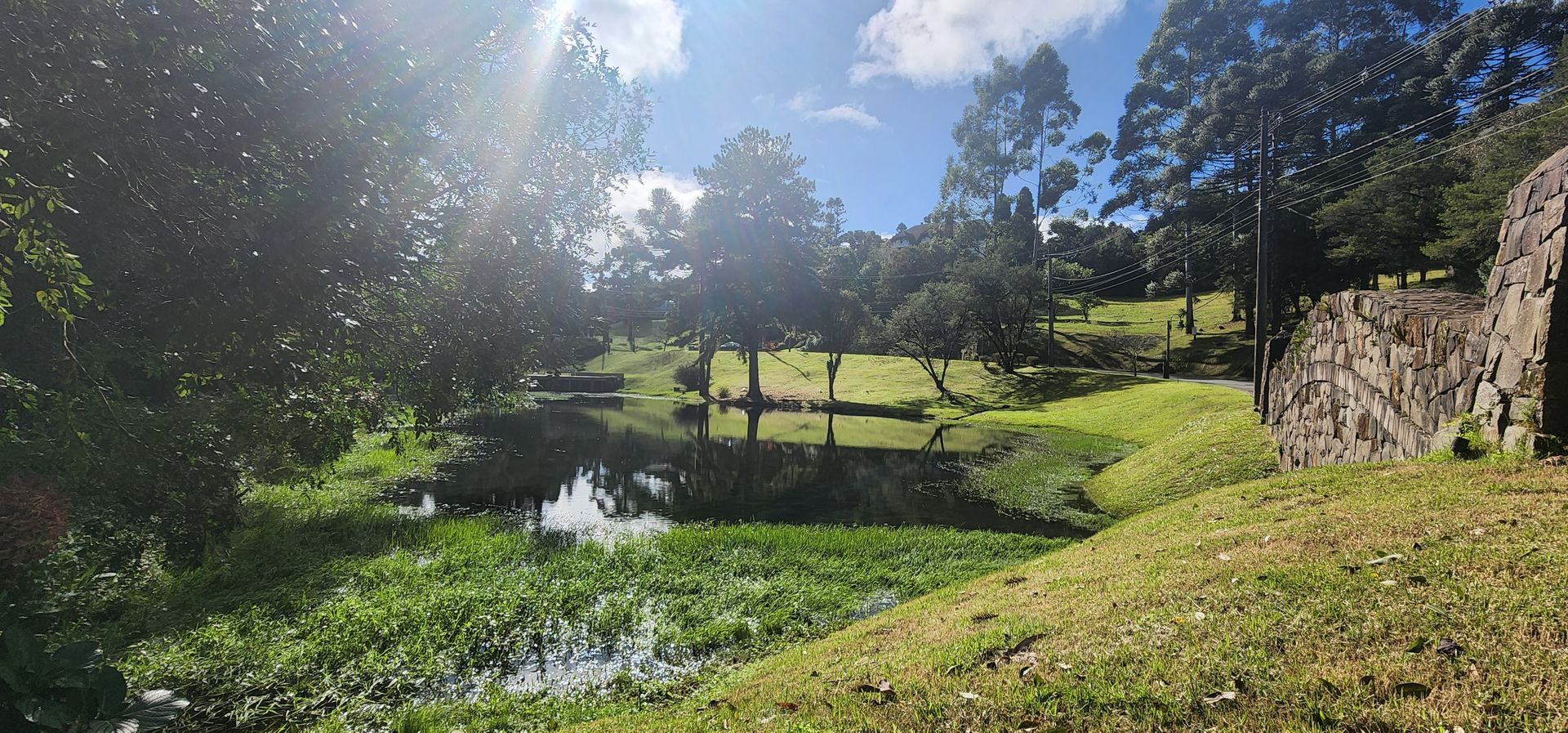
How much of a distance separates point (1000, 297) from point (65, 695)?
5477cm

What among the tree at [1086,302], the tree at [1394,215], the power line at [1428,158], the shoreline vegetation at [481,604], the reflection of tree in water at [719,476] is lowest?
the reflection of tree in water at [719,476]

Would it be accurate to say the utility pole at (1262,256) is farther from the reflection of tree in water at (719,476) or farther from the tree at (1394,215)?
the tree at (1394,215)

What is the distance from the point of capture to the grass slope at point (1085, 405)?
16156 mm

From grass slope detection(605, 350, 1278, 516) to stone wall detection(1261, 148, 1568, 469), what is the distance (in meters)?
2.96

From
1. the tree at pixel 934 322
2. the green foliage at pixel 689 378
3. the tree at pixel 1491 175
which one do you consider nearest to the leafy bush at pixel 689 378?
the green foliage at pixel 689 378

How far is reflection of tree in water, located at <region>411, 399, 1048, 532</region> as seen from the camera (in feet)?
57.1

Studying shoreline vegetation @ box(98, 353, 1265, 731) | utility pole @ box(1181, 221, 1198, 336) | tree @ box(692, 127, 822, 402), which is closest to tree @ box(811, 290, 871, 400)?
tree @ box(692, 127, 822, 402)

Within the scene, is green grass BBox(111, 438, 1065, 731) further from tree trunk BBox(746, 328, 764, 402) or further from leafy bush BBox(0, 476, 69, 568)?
tree trunk BBox(746, 328, 764, 402)

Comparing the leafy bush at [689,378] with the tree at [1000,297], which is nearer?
the tree at [1000,297]

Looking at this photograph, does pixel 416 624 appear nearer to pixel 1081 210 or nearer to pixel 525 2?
pixel 525 2

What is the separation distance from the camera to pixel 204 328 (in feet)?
17.1

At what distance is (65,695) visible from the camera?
4074 mm

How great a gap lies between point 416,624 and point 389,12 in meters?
7.61

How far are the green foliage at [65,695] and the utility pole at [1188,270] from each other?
6151 centimetres
